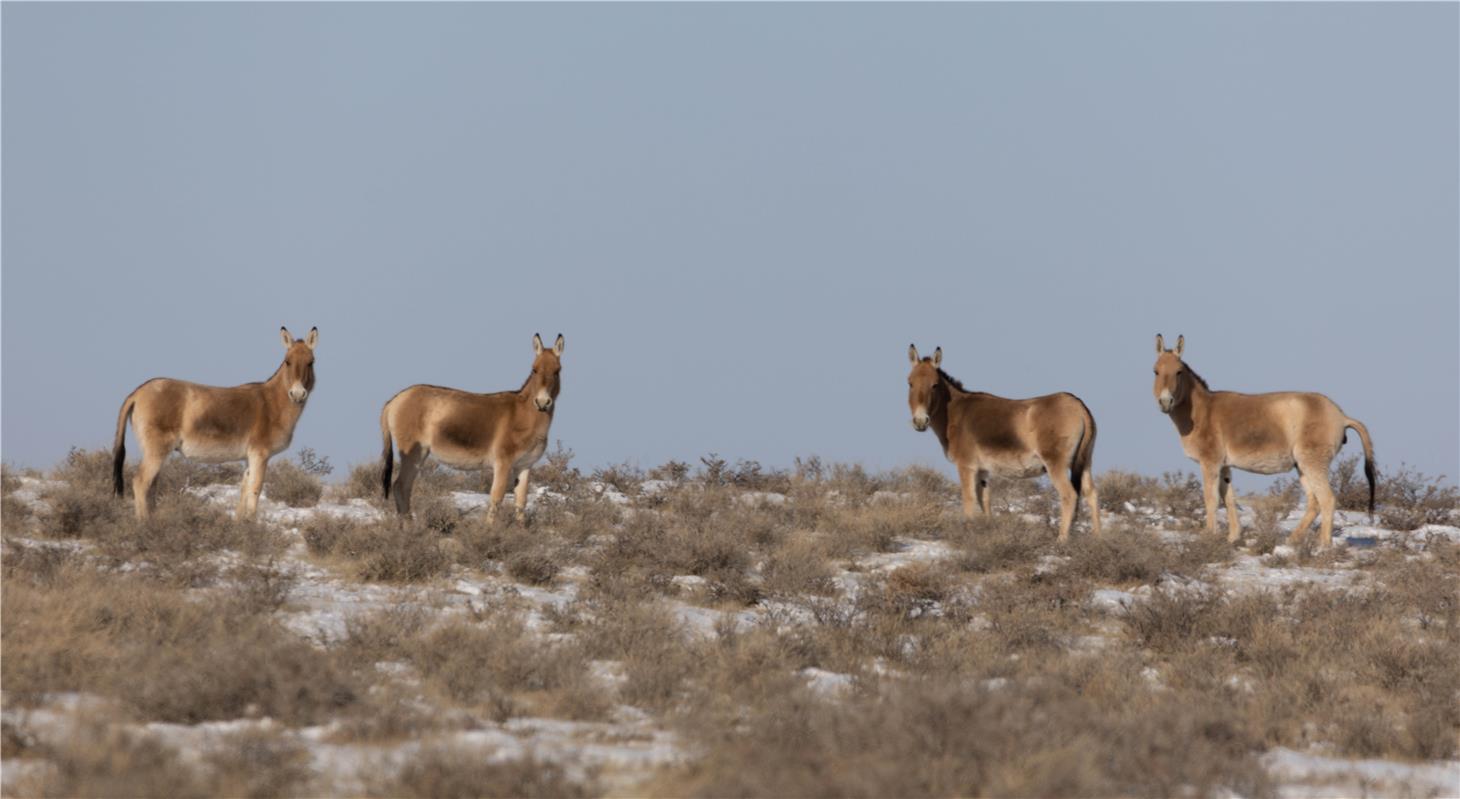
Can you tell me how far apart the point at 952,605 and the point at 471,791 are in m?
7.22

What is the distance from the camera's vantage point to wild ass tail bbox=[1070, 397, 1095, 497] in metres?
18.2

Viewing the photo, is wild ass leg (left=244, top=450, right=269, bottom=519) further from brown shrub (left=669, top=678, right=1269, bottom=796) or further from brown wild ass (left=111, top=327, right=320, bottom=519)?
brown shrub (left=669, top=678, right=1269, bottom=796)

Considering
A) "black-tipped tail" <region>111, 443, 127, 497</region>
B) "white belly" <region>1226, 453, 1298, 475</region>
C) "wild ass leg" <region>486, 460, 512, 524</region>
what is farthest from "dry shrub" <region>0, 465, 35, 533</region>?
"white belly" <region>1226, 453, 1298, 475</region>

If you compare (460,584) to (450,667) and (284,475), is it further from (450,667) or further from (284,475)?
(284,475)

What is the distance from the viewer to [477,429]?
1702 cm

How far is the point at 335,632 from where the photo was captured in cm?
1125

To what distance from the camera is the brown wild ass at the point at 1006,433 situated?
18.0 meters

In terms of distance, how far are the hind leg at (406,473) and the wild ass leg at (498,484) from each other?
102 centimetres

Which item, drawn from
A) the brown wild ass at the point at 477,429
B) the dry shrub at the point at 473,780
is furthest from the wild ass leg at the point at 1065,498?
the dry shrub at the point at 473,780

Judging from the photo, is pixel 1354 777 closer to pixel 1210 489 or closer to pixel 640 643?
pixel 640 643

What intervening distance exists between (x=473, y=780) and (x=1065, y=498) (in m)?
12.2

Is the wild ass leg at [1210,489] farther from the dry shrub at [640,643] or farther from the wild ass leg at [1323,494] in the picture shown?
the dry shrub at [640,643]

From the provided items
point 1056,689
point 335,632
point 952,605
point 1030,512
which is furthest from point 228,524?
point 1030,512

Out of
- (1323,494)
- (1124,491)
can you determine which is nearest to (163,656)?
(1323,494)
